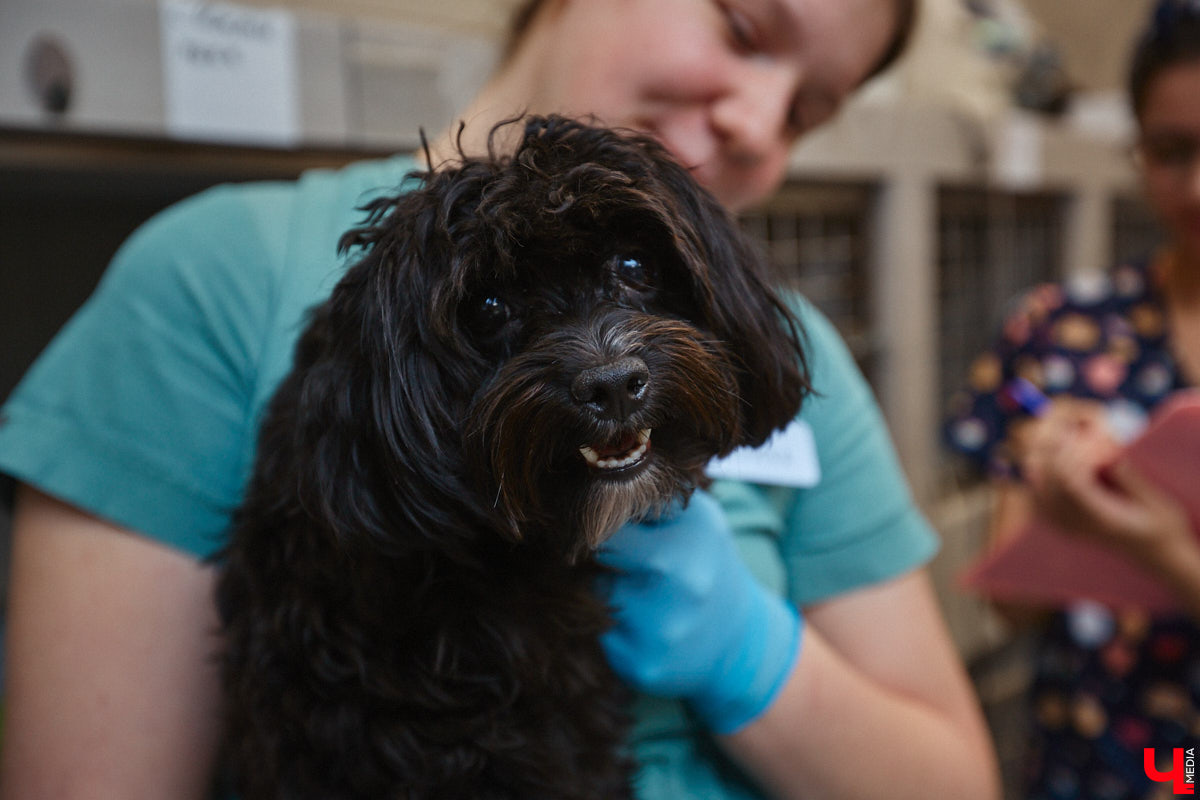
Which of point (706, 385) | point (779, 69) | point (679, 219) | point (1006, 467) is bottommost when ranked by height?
point (1006, 467)

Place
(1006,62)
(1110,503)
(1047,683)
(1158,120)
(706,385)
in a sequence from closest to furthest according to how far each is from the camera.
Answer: (706,385)
(1110,503)
(1158,120)
(1047,683)
(1006,62)

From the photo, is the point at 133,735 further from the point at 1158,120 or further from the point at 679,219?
the point at 1158,120

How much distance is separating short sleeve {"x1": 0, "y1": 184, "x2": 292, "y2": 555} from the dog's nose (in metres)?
0.38

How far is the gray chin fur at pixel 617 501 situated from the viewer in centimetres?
56

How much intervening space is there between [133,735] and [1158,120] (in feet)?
5.86

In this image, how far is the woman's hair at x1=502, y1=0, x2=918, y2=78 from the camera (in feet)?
3.16

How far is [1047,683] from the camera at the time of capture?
1.65 metres

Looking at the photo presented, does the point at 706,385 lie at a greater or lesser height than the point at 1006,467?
greater

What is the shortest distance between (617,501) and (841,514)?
1.40 ft

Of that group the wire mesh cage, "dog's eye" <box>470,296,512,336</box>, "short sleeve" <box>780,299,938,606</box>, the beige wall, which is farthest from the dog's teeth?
the wire mesh cage

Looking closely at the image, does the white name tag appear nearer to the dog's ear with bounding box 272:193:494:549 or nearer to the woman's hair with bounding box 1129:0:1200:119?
the dog's ear with bounding box 272:193:494:549

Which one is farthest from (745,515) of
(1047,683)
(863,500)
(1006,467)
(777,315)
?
(1047,683)

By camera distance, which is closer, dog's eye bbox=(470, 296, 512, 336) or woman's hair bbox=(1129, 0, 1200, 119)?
dog's eye bbox=(470, 296, 512, 336)

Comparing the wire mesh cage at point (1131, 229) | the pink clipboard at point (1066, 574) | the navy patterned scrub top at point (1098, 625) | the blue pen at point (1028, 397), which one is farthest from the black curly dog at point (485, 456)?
the wire mesh cage at point (1131, 229)
